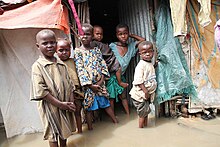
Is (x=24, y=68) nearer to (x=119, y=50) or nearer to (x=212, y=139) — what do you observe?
(x=119, y=50)

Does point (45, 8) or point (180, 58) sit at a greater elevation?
point (45, 8)

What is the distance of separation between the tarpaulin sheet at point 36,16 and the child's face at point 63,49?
0.71 feet

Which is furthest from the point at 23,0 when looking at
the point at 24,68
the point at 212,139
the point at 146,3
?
the point at 212,139

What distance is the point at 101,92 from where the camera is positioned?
10.7 ft

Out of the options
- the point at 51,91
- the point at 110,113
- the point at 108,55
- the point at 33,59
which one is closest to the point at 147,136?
the point at 110,113

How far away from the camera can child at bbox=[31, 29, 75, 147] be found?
232 cm

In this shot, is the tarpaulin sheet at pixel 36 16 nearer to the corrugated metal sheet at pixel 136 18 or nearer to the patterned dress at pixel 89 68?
the patterned dress at pixel 89 68

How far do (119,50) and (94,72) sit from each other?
739 millimetres

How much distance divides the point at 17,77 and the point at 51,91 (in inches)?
46.2

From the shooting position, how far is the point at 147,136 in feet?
10.0

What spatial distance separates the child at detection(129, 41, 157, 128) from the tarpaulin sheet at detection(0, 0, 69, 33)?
115 cm

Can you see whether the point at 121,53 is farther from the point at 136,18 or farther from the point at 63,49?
the point at 63,49

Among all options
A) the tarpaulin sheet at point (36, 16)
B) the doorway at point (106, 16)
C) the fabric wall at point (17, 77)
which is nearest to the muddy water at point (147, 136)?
the fabric wall at point (17, 77)

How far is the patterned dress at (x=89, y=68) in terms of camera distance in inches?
120
